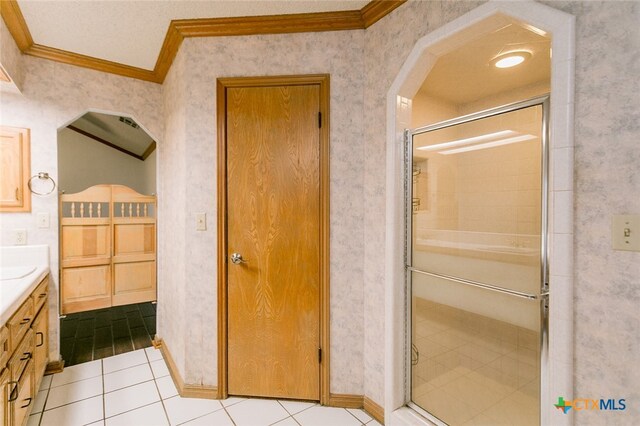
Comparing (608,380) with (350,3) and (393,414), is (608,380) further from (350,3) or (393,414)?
(350,3)

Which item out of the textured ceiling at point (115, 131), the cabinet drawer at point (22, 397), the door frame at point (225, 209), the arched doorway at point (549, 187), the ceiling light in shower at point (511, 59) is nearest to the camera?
the arched doorway at point (549, 187)

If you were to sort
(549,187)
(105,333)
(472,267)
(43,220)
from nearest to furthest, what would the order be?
(549,187), (472,267), (43,220), (105,333)

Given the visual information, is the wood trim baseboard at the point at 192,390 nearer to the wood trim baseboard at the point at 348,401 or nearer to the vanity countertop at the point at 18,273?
the wood trim baseboard at the point at 348,401

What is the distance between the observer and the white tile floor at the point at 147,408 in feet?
5.90

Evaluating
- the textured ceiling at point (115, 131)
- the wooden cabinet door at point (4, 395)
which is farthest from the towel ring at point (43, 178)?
the textured ceiling at point (115, 131)

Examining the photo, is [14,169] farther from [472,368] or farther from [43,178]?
[472,368]

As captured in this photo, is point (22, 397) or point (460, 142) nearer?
point (22, 397)

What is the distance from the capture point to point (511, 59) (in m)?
2.55

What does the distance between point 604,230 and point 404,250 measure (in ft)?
2.87

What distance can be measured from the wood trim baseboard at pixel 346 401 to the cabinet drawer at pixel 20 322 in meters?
1.67

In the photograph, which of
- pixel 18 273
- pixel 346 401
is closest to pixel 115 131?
pixel 18 273

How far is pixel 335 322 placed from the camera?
195cm

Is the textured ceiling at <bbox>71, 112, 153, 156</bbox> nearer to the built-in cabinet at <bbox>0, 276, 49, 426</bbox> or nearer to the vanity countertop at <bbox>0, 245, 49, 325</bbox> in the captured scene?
the vanity countertop at <bbox>0, 245, 49, 325</bbox>

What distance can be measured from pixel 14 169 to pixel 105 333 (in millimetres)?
1720
